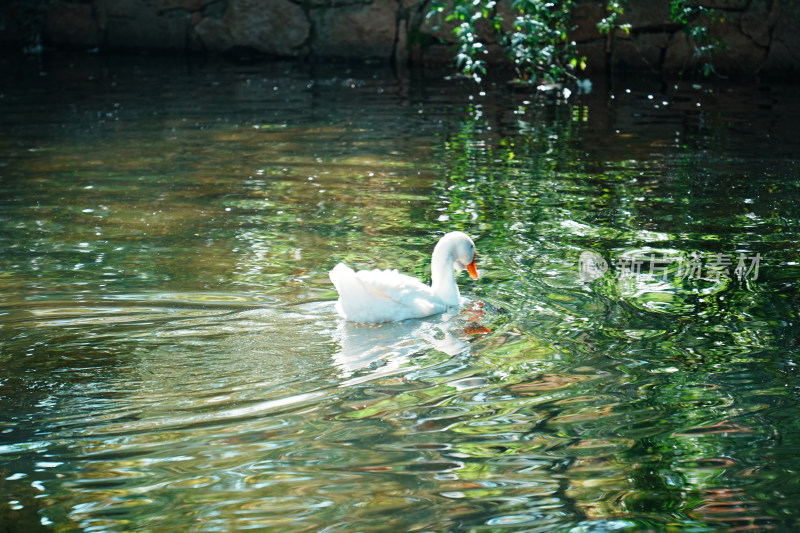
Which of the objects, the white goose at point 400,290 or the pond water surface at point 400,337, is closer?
the pond water surface at point 400,337

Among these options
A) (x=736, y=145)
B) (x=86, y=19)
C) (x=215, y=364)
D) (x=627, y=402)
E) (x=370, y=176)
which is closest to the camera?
(x=627, y=402)

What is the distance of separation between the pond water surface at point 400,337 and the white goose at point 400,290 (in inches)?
3.5

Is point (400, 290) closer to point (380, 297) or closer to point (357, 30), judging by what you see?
point (380, 297)

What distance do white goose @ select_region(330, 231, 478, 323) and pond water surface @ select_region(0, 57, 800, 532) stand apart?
9 centimetres

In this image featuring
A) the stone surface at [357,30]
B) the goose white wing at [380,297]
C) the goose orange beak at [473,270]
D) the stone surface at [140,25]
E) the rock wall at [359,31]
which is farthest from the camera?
the stone surface at [140,25]

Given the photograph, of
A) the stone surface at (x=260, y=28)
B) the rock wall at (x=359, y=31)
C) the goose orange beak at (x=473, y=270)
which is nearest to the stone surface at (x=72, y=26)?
the rock wall at (x=359, y=31)

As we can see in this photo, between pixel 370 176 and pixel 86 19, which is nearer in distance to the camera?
pixel 370 176

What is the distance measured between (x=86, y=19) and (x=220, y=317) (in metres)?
11.8

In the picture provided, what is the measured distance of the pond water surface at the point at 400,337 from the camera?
2.81 meters

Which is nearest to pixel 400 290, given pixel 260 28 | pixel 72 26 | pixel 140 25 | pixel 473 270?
pixel 473 270

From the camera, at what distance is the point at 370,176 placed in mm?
7102

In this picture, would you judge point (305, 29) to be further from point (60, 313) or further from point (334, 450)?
point (334, 450)

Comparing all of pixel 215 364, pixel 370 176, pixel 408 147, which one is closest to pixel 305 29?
pixel 408 147

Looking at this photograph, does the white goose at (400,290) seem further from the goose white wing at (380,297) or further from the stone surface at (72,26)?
the stone surface at (72,26)
